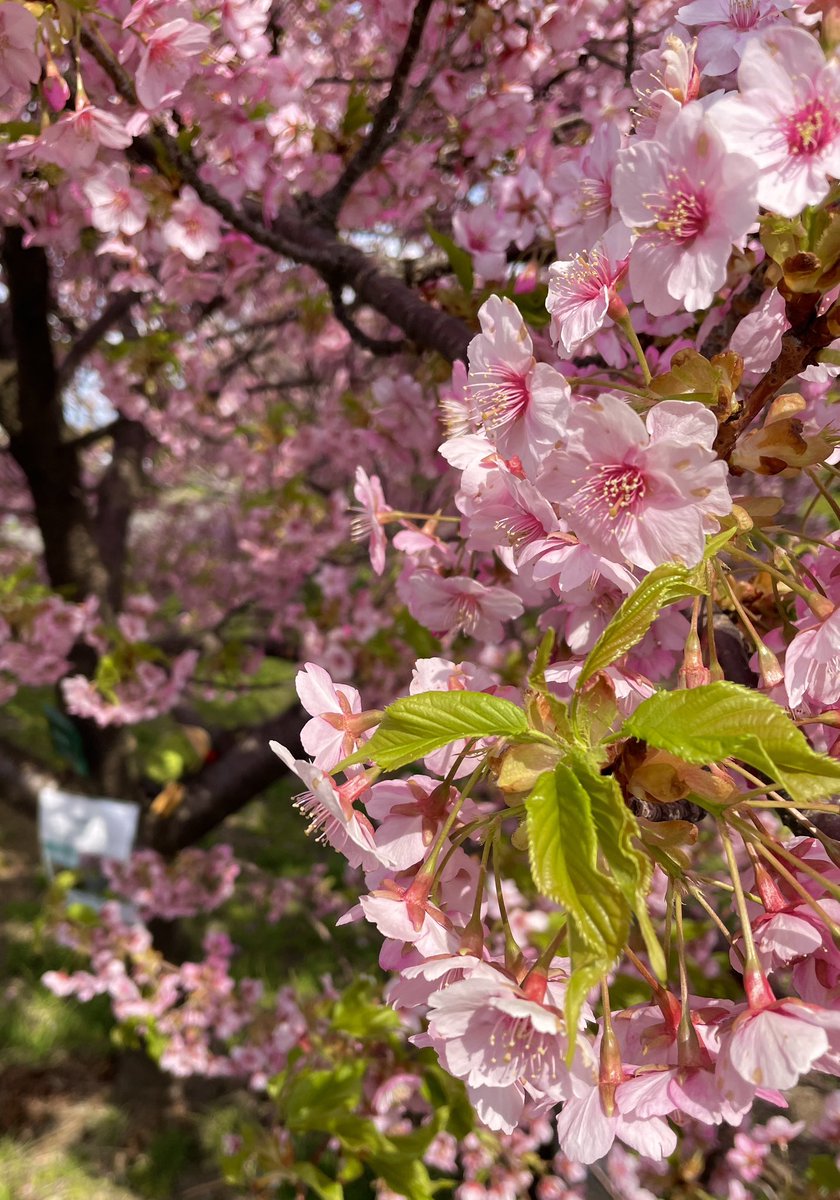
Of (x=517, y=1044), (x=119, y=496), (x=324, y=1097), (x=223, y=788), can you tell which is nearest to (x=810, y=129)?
(x=517, y=1044)

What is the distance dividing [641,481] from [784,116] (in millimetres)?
315

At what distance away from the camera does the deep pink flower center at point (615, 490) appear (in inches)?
25.9

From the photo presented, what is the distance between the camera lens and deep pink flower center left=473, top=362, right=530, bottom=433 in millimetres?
757

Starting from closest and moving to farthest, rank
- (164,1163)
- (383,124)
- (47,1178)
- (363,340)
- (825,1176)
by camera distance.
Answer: (383,124)
(825,1176)
(363,340)
(47,1178)
(164,1163)

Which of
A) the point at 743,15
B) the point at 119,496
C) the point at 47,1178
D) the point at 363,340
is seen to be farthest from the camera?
the point at 119,496

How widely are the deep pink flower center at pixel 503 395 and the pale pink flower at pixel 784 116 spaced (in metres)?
0.26

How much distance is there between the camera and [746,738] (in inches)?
19.6

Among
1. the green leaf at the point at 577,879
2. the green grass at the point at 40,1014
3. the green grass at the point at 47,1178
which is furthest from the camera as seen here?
the green grass at the point at 40,1014

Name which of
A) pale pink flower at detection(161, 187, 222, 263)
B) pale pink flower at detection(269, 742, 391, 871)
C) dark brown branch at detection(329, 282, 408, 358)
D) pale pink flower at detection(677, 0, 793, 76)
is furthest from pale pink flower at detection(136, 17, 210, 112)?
pale pink flower at detection(269, 742, 391, 871)

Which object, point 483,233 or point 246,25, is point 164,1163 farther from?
point 246,25

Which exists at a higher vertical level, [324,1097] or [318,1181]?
[324,1097]

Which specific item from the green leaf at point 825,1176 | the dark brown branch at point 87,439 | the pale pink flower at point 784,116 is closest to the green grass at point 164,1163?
the green leaf at point 825,1176

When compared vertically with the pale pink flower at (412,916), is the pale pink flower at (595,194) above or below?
above

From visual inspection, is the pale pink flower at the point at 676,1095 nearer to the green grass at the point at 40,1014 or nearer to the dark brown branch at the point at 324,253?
the dark brown branch at the point at 324,253
